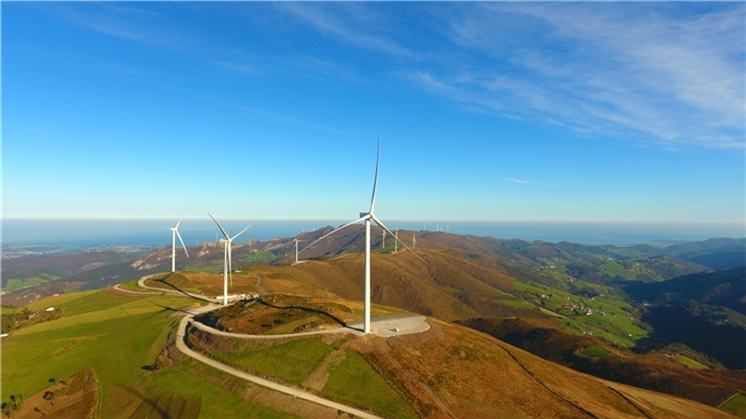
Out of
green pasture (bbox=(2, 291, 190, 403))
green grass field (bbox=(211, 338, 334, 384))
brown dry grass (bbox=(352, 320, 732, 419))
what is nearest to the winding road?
green grass field (bbox=(211, 338, 334, 384))

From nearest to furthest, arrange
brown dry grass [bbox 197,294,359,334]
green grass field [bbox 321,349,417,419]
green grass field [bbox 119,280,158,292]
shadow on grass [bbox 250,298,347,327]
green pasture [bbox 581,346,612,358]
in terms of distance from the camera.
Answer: green grass field [bbox 321,349,417,419], brown dry grass [bbox 197,294,359,334], shadow on grass [bbox 250,298,347,327], green grass field [bbox 119,280,158,292], green pasture [bbox 581,346,612,358]

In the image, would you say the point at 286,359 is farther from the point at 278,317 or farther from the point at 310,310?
the point at 310,310

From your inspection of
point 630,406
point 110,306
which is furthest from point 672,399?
point 110,306

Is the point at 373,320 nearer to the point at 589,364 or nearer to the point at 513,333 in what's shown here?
the point at 589,364

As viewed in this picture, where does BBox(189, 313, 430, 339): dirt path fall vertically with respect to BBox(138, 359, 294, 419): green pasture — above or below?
above

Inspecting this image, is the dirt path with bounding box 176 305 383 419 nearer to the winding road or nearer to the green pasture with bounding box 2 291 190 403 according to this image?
the winding road

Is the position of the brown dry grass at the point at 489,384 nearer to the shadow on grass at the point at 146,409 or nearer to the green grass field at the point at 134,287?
the shadow on grass at the point at 146,409

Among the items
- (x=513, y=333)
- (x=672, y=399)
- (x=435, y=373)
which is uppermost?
(x=435, y=373)
